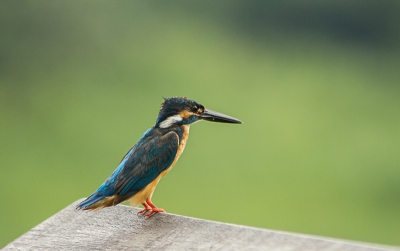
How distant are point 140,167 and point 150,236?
217 millimetres

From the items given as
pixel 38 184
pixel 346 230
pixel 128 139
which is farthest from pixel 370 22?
pixel 38 184

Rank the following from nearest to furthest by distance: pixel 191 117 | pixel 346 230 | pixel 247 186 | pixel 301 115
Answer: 1. pixel 191 117
2. pixel 346 230
3. pixel 247 186
4. pixel 301 115

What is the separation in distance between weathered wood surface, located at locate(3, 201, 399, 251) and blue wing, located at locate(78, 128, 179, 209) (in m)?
0.05

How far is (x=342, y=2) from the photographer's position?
439 cm

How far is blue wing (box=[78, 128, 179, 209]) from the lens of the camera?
143 centimetres

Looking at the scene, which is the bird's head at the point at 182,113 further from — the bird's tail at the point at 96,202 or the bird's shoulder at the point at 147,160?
the bird's tail at the point at 96,202

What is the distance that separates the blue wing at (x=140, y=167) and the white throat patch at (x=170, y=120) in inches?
1.1

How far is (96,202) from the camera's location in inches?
54.2

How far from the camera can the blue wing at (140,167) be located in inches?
56.4

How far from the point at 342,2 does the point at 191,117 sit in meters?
3.12

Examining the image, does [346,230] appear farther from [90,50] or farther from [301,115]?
[90,50]

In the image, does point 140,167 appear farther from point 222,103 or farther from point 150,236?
point 222,103

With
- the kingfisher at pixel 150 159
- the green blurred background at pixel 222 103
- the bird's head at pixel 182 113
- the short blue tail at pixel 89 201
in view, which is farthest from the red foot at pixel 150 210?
the green blurred background at pixel 222 103

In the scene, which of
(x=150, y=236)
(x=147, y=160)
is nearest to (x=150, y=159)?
(x=147, y=160)
